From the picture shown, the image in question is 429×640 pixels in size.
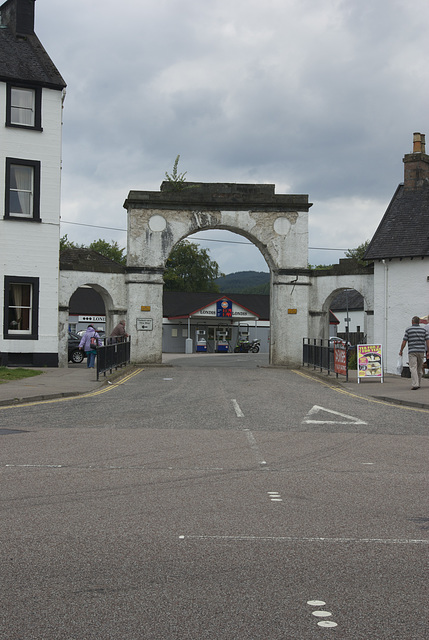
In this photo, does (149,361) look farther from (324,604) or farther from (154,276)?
(324,604)

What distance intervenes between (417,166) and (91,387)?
59.4ft

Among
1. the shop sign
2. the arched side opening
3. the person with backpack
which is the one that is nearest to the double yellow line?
the person with backpack

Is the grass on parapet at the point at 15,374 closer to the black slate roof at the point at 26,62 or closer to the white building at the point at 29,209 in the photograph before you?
the white building at the point at 29,209

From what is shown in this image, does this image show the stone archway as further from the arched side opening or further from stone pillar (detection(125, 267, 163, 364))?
the arched side opening

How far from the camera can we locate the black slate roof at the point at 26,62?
1076 inches

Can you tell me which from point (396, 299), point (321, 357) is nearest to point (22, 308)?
point (321, 357)

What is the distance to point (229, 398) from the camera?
1759 cm

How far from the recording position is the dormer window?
1078 inches

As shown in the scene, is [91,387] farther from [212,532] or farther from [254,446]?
[212,532]

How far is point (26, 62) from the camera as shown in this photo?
28.1 m

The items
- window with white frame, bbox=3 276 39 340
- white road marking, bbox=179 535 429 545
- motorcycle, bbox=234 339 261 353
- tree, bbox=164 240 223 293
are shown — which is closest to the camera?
white road marking, bbox=179 535 429 545

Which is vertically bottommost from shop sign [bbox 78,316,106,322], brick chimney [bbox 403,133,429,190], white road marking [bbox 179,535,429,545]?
white road marking [bbox 179,535,429,545]

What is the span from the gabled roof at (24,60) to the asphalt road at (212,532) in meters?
18.9

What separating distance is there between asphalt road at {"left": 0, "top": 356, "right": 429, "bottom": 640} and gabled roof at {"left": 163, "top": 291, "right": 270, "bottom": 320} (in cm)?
5427
